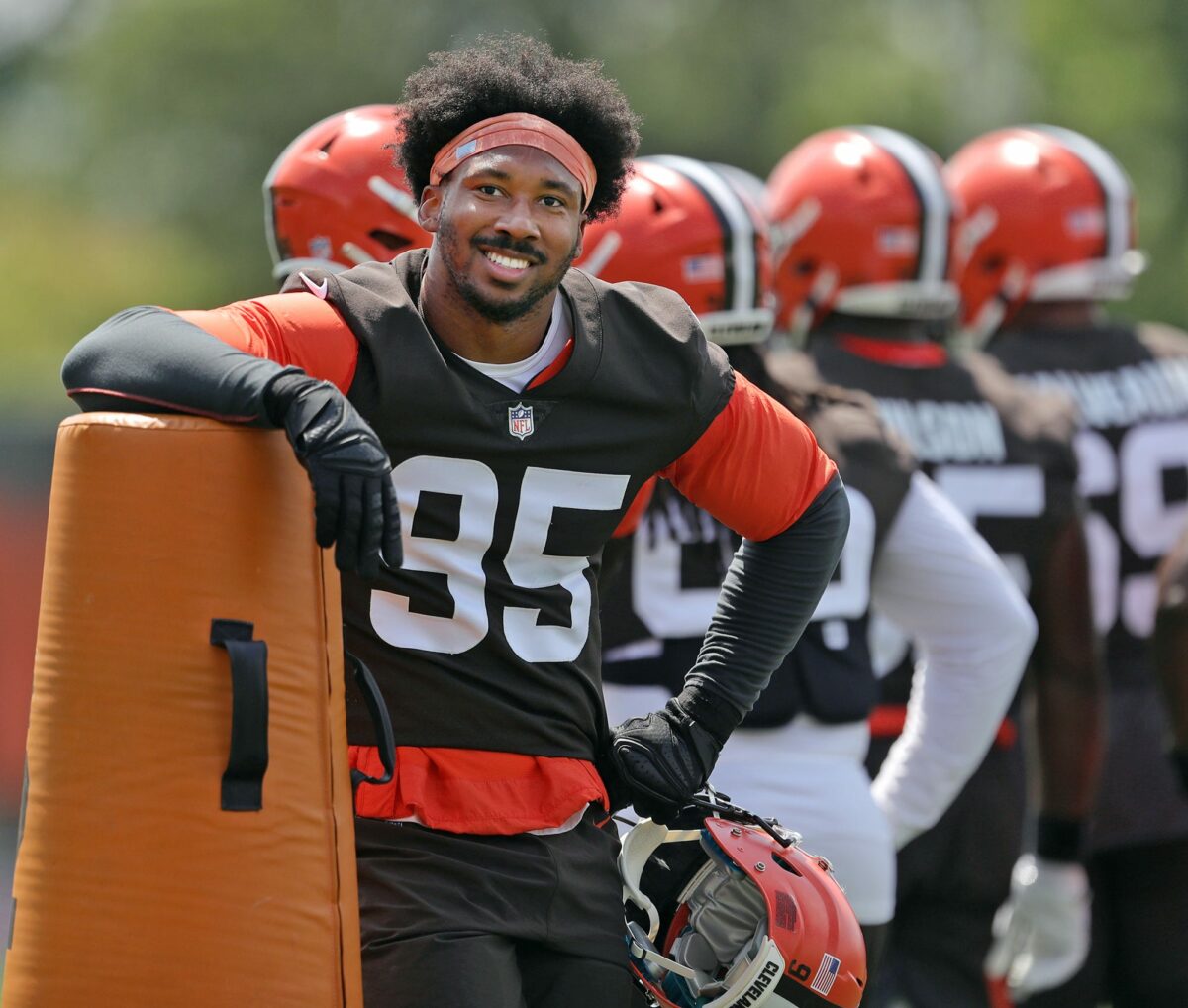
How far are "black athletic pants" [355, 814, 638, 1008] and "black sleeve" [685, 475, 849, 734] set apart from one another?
14.7 inches

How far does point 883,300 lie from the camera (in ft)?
19.3

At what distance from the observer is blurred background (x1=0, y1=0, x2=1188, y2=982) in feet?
96.4

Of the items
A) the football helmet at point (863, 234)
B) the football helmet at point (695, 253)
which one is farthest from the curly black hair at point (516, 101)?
the football helmet at point (863, 234)

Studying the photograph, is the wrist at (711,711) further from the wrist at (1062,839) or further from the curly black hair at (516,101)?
the wrist at (1062,839)

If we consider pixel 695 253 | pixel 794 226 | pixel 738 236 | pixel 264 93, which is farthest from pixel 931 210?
pixel 264 93

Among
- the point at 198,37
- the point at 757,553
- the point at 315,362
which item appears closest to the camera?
the point at 315,362

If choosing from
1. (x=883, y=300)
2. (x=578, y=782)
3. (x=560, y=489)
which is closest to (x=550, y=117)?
(x=560, y=489)

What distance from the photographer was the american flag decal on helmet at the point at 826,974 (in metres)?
3.42

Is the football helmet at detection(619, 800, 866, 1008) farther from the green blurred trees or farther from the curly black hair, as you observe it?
the green blurred trees

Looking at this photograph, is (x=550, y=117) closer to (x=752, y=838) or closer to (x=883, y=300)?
(x=752, y=838)

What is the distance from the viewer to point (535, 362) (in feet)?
11.0

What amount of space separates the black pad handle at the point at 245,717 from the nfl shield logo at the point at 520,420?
62 cm

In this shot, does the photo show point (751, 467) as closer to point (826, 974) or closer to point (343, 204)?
point (826, 974)

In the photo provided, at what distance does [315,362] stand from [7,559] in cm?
721
